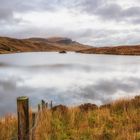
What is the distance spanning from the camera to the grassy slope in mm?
8969

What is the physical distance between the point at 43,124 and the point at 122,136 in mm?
2332

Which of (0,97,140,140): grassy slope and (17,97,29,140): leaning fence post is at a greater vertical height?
(17,97,29,140): leaning fence post

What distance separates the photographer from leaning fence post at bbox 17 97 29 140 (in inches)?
246

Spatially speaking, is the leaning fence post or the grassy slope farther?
the grassy slope

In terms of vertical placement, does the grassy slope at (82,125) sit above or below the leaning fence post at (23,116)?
below

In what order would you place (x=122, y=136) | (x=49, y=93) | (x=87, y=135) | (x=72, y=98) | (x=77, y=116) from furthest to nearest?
(x=49, y=93)
(x=72, y=98)
(x=77, y=116)
(x=87, y=135)
(x=122, y=136)

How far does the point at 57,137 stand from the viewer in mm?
9109

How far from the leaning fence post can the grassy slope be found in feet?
5.24

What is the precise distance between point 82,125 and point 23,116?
4053mm

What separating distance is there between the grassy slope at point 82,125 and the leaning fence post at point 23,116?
1.60 m

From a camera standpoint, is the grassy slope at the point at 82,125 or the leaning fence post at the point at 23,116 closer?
the leaning fence post at the point at 23,116

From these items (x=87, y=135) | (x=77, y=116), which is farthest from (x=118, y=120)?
(x=87, y=135)

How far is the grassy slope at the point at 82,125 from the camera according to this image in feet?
29.4

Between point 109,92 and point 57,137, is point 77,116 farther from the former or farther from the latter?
point 109,92
